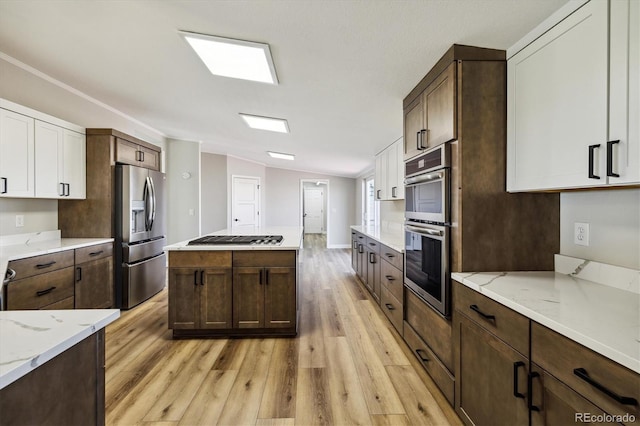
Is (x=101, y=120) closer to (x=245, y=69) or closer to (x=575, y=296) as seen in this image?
(x=245, y=69)

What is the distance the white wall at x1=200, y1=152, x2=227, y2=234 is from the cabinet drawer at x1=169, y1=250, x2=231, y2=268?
4.19 meters

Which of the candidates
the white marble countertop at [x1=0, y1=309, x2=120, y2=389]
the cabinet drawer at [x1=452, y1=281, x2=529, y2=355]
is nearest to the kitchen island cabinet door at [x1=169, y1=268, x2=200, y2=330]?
the white marble countertop at [x1=0, y1=309, x2=120, y2=389]

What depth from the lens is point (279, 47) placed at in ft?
6.64

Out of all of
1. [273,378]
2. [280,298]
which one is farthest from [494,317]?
[280,298]

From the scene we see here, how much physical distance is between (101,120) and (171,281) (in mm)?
2788

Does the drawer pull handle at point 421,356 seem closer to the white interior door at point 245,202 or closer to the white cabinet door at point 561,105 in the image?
the white cabinet door at point 561,105

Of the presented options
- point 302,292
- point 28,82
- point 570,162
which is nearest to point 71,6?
point 28,82

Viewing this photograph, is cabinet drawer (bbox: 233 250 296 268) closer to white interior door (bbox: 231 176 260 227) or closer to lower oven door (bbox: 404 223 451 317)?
lower oven door (bbox: 404 223 451 317)

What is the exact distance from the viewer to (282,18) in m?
1.70

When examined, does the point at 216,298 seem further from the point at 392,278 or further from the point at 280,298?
the point at 392,278

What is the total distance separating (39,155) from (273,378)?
2978mm

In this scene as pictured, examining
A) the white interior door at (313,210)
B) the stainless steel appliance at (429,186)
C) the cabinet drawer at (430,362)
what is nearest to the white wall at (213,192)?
the stainless steel appliance at (429,186)

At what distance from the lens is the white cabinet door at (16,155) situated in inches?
95.9

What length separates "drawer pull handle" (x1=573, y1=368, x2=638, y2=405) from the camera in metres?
0.79
